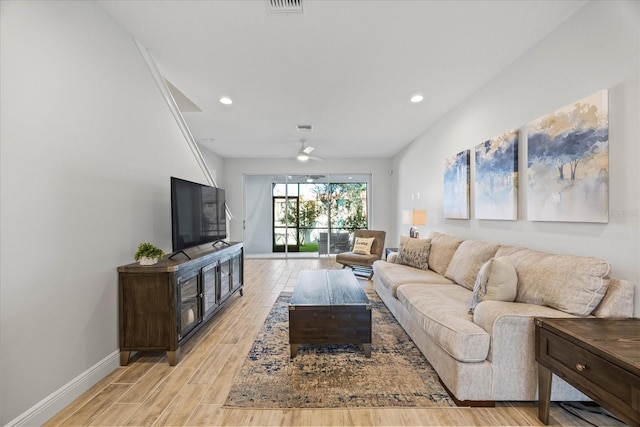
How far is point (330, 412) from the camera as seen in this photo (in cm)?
171

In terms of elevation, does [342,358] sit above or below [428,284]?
below

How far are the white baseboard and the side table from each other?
286 centimetres

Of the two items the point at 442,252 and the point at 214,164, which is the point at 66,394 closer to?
the point at 442,252

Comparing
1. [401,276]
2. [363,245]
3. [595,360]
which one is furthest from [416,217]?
[595,360]

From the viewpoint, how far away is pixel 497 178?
2.83m

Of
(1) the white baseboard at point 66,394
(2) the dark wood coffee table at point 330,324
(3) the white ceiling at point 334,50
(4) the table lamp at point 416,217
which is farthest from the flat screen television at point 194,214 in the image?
(4) the table lamp at point 416,217

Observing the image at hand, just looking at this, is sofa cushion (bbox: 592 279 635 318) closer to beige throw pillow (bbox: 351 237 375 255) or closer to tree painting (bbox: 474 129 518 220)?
tree painting (bbox: 474 129 518 220)

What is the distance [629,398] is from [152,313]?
9.23 feet

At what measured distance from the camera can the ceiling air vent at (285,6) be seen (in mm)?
1943

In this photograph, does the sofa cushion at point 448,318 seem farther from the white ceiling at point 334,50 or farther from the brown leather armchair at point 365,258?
the brown leather armchair at point 365,258

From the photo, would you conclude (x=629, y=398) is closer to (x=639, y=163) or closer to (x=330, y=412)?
(x=639, y=163)

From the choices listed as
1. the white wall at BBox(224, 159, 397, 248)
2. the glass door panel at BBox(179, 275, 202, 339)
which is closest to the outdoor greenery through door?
the white wall at BBox(224, 159, 397, 248)

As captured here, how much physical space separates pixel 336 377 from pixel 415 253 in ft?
6.98

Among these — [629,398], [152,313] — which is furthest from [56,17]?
[629,398]
